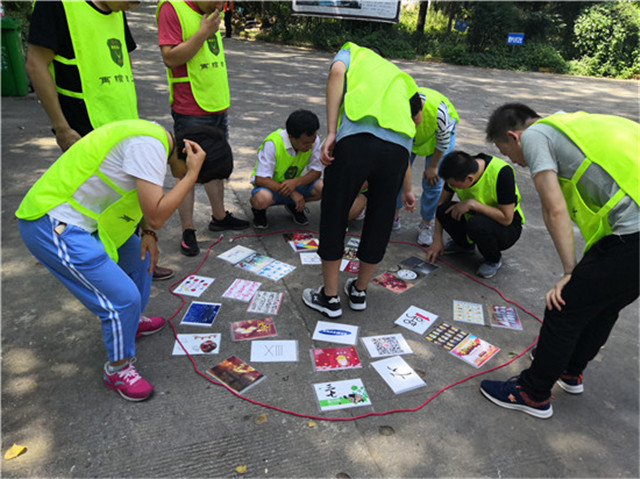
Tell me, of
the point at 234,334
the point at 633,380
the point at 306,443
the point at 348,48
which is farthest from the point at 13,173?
the point at 633,380

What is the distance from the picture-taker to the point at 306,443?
196cm

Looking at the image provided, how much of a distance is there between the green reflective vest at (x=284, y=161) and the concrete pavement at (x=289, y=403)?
536 millimetres

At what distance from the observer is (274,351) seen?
247 centimetres

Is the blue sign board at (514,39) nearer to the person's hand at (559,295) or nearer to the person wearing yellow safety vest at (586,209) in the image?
the person wearing yellow safety vest at (586,209)

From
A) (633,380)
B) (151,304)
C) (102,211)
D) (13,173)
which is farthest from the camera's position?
(13,173)

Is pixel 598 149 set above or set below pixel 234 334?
above

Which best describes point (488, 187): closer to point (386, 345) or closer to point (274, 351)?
point (386, 345)

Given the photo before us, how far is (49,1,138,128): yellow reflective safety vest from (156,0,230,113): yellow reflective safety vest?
0.47 m

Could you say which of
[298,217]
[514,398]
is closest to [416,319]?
[514,398]

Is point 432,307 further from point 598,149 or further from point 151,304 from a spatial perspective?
point 151,304

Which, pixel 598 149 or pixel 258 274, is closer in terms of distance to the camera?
pixel 598 149

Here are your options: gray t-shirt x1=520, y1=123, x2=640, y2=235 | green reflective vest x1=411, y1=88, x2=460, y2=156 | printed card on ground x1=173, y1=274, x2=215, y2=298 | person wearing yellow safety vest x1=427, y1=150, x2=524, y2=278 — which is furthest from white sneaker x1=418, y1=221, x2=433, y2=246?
gray t-shirt x1=520, y1=123, x2=640, y2=235

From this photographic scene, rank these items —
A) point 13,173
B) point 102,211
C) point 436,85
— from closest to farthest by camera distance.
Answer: point 102,211, point 13,173, point 436,85

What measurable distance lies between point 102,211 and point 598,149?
208 centimetres
